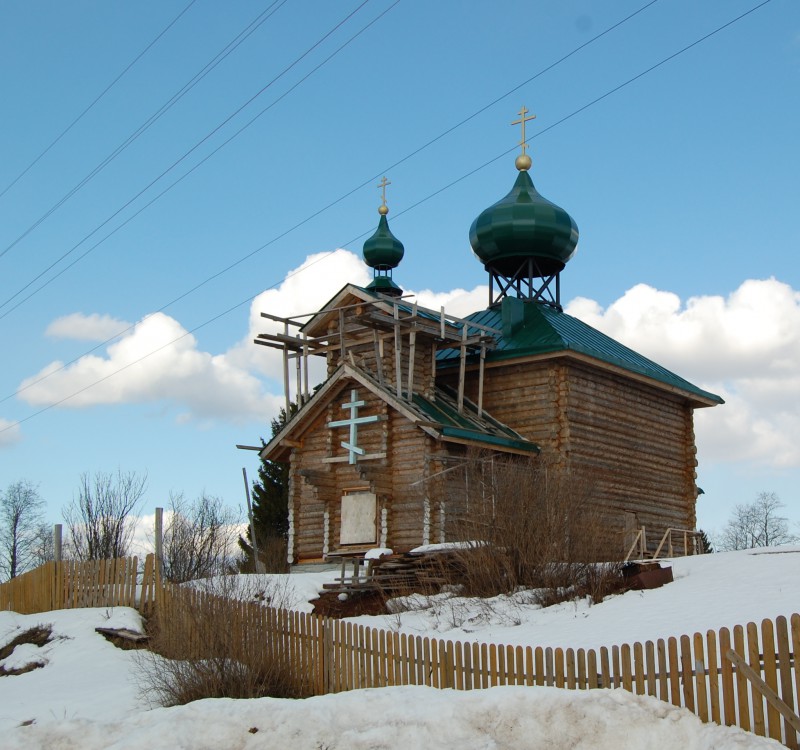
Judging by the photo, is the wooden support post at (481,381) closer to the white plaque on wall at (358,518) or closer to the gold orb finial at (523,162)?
the white plaque on wall at (358,518)

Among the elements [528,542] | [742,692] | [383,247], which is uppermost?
[383,247]

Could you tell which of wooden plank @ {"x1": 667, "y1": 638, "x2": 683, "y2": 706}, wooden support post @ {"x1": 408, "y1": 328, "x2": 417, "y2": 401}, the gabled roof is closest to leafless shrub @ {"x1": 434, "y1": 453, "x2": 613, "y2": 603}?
the gabled roof

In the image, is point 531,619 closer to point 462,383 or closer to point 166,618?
point 166,618

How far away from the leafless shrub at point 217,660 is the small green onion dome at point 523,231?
1814 centimetres

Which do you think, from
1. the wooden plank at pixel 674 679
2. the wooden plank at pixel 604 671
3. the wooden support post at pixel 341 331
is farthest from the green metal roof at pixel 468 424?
the wooden plank at pixel 674 679

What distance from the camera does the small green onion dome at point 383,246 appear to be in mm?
36062

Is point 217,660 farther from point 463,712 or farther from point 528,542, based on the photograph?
point 528,542

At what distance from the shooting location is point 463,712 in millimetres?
9125

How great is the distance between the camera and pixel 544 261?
30.5 metres

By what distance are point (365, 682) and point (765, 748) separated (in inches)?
204

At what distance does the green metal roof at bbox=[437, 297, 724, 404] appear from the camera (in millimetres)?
25303

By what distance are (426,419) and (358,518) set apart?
341 centimetres

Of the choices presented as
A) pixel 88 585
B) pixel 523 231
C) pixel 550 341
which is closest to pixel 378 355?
pixel 550 341

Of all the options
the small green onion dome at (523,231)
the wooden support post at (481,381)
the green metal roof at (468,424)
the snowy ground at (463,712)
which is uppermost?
the small green onion dome at (523,231)
